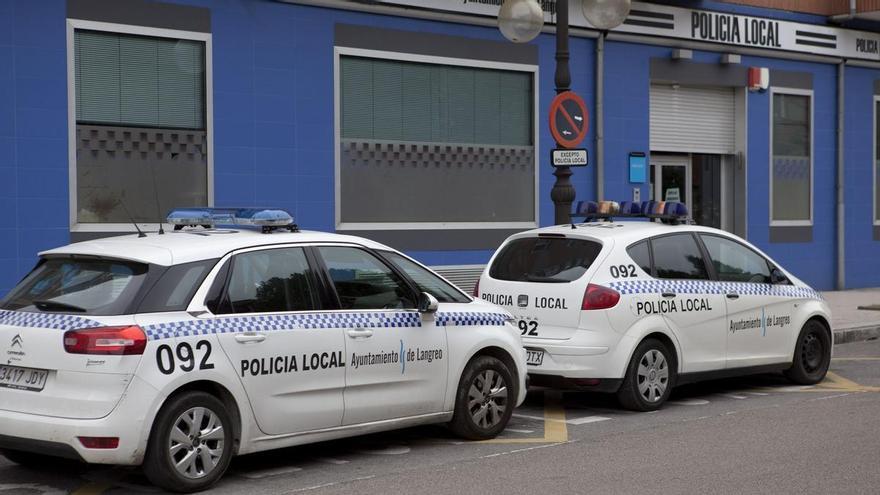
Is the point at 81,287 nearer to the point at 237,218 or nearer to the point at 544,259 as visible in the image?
the point at 237,218

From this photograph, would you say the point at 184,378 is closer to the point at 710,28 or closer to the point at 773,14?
the point at 710,28

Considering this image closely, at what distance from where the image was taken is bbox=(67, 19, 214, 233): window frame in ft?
42.3

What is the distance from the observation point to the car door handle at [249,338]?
6879 mm

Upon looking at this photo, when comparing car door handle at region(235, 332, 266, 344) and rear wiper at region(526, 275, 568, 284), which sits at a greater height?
rear wiper at region(526, 275, 568, 284)

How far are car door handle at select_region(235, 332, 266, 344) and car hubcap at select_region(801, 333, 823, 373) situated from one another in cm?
613

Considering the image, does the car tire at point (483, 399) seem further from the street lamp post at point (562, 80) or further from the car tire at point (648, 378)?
the street lamp post at point (562, 80)

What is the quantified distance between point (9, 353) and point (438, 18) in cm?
1041

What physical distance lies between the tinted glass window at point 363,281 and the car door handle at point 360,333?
0.17 metres

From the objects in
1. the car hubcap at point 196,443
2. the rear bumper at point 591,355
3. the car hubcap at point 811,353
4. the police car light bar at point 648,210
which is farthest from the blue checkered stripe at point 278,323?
the car hubcap at point 811,353

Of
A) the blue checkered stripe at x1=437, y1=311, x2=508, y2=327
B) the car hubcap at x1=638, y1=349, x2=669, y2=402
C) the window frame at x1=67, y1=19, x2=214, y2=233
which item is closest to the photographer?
the blue checkered stripe at x1=437, y1=311, x2=508, y2=327

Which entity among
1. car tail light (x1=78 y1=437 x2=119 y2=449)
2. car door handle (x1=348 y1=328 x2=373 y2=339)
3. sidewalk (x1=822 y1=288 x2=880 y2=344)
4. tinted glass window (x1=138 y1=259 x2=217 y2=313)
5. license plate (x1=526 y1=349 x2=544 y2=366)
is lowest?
sidewalk (x1=822 y1=288 x2=880 y2=344)

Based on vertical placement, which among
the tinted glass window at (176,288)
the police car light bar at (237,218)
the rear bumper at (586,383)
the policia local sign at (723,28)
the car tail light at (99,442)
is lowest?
the rear bumper at (586,383)

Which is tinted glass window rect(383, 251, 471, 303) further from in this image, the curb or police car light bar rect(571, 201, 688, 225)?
the curb

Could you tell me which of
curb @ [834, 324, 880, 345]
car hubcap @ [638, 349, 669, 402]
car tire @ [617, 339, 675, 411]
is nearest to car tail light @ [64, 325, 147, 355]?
car tire @ [617, 339, 675, 411]
